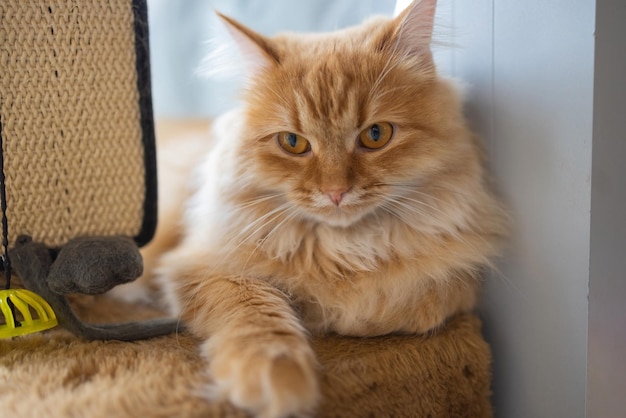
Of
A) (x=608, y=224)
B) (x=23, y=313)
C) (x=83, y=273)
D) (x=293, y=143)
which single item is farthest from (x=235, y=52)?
(x=608, y=224)

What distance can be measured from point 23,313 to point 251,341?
0.49 metres

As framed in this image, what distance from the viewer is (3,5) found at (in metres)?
1.13

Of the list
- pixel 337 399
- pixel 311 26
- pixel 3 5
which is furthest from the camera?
pixel 311 26

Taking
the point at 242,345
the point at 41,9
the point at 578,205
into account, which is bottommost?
the point at 242,345

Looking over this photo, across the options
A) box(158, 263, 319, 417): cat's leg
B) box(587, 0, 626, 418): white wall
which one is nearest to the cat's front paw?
box(158, 263, 319, 417): cat's leg

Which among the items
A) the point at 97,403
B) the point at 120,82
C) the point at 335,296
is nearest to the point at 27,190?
the point at 120,82

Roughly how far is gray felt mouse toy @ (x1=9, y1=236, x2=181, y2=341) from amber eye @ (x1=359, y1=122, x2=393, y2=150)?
0.54 meters

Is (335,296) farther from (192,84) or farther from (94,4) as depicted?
(192,84)

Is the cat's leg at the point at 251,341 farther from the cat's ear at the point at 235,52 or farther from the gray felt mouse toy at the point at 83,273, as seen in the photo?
the cat's ear at the point at 235,52

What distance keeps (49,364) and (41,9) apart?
732 mm

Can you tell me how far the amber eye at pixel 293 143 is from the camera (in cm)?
117

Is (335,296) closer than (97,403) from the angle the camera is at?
No

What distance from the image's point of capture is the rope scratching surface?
1164mm

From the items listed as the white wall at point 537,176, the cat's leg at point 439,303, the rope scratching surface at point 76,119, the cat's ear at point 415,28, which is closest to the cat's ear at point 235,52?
the rope scratching surface at point 76,119
